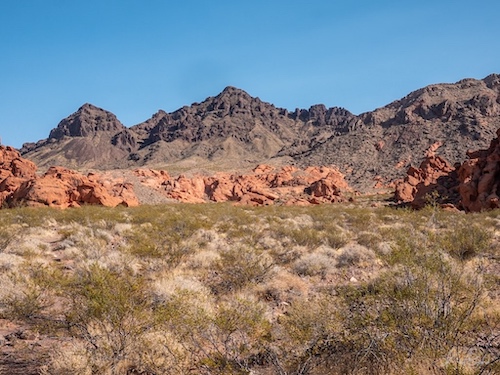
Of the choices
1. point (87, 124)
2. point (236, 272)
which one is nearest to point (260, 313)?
point (236, 272)

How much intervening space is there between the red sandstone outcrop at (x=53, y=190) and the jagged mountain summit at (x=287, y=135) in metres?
42.2

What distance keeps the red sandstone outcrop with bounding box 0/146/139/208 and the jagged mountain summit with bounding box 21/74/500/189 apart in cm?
4217

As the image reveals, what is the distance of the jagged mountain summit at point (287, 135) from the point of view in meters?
68.1

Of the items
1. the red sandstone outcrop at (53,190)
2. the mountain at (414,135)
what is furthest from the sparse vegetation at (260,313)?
the mountain at (414,135)

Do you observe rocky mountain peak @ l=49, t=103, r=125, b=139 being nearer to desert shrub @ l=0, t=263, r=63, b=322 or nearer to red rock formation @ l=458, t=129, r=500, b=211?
red rock formation @ l=458, t=129, r=500, b=211

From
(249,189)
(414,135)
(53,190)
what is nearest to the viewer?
(53,190)

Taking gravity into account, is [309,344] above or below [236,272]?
below

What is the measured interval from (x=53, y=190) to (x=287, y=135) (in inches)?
4537

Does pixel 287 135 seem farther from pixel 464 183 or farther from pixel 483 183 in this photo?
pixel 483 183

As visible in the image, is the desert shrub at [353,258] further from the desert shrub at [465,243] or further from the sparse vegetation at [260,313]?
the desert shrub at [465,243]

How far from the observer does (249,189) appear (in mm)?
48406

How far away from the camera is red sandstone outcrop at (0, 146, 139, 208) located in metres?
25.5

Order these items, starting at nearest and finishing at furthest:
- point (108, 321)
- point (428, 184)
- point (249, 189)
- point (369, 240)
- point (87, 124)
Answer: point (108, 321), point (369, 240), point (428, 184), point (249, 189), point (87, 124)

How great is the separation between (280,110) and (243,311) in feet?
538
